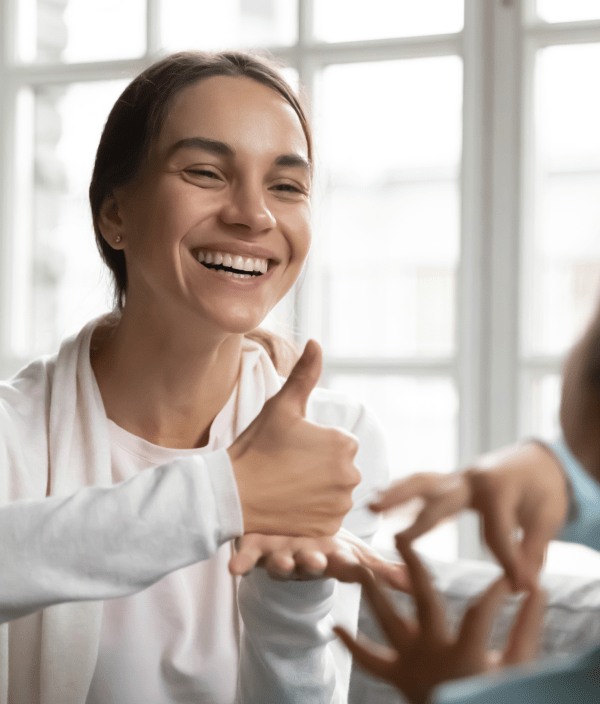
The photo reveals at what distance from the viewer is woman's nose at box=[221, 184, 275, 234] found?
35.2 inches

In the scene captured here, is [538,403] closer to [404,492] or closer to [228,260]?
[228,260]

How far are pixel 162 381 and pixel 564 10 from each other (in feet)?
4.97

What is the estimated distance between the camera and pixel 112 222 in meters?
1.05

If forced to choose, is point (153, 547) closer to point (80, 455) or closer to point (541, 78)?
point (80, 455)

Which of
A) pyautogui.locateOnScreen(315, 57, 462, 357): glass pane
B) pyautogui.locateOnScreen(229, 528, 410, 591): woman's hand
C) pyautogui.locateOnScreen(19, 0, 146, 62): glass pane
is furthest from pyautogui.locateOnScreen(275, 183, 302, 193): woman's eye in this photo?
pyautogui.locateOnScreen(19, 0, 146, 62): glass pane

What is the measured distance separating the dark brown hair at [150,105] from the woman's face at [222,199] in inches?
0.8

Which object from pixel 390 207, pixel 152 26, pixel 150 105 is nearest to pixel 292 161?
pixel 150 105

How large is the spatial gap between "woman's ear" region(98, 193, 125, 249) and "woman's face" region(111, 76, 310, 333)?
10 centimetres

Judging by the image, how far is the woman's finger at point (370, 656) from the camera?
44 cm

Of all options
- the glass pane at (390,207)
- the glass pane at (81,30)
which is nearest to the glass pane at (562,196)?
the glass pane at (390,207)

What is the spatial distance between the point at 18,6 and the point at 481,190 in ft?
4.89

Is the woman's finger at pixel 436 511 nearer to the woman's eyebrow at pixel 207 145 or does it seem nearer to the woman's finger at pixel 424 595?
the woman's finger at pixel 424 595

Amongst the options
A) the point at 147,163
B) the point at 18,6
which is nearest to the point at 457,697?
the point at 147,163

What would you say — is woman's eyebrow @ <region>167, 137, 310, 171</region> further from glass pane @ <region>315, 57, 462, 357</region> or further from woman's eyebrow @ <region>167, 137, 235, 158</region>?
glass pane @ <region>315, 57, 462, 357</region>
